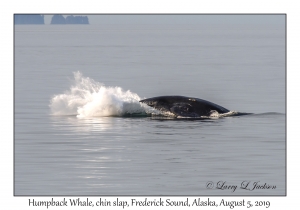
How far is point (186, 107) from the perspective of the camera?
1390 inches

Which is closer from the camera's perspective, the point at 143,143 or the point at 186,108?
the point at 143,143

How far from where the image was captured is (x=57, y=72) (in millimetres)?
61312

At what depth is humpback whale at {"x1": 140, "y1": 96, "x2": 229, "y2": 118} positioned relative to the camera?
115 ft

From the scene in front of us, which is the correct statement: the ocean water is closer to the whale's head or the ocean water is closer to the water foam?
the water foam

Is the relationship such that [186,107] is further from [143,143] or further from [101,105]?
[143,143]

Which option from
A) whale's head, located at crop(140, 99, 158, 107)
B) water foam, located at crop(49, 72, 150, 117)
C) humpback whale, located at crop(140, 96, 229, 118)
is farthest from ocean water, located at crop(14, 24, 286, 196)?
humpback whale, located at crop(140, 96, 229, 118)

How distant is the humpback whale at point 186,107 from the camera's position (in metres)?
35.2

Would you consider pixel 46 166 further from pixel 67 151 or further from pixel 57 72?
pixel 57 72

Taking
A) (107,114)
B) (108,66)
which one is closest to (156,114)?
(107,114)

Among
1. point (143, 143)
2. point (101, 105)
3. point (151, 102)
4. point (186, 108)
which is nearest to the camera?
point (143, 143)

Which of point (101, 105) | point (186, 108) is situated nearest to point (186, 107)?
point (186, 108)

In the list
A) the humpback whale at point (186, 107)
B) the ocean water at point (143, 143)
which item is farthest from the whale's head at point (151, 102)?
the ocean water at point (143, 143)
